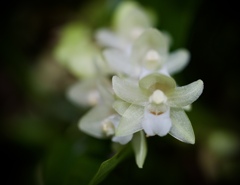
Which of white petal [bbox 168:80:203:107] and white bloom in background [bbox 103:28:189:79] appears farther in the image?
white bloom in background [bbox 103:28:189:79]

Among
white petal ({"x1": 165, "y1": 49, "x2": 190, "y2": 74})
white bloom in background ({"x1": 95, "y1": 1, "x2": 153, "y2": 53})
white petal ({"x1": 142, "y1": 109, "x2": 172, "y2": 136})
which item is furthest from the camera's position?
white bloom in background ({"x1": 95, "y1": 1, "x2": 153, "y2": 53})

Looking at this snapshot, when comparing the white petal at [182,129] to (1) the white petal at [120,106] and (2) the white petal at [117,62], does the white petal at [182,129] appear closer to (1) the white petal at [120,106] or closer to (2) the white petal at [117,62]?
(1) the white petal at [120,106]

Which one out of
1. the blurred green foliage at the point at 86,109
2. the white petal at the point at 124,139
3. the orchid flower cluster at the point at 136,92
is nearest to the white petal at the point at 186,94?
the orchid flower cluster at the point at 136,92

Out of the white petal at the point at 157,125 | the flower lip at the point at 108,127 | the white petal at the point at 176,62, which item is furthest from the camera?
the white petal at the point at 176,62

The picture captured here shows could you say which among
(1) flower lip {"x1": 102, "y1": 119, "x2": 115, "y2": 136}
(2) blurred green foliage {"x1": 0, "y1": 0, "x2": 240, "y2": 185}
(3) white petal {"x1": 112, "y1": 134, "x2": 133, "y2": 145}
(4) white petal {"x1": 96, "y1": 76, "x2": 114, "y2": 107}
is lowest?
(2) blurred green foliage {"x1": 0, "y1": 0, "x2": 240, "y2": 185}

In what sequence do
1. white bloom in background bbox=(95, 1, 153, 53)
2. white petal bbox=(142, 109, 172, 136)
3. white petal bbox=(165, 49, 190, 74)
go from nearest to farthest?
white petal bbox=(142, 109, 172, 136), white petal bbox=(165, 49, 190, 74), white bloom in background bbox=(95, 1, 153, 53)

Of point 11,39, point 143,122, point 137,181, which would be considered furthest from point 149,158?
point 11,39

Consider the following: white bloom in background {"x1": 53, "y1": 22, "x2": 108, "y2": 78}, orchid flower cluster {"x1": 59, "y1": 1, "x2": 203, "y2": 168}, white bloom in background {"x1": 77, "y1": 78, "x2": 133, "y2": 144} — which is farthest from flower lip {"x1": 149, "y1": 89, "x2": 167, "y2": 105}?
white bloom in background {"x1": 53, "y1": 22, "x2": 108, "y2": 78}

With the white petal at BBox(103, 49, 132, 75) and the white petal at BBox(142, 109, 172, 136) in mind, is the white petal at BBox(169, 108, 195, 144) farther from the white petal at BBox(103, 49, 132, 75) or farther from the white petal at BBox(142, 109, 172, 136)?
the white petal at BBox(103, 49, 132, 75)
